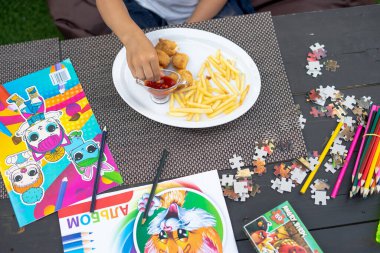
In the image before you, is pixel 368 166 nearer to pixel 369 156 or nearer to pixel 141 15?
pixel 369 156

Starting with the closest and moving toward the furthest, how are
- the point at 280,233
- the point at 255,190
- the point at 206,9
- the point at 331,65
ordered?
the point at 280,233, the point at 255,190, the point at 331,65, the point at 206,9

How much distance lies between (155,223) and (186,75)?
0.51 meters

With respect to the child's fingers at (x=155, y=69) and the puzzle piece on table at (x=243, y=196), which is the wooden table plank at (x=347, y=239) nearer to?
the puzzle piece on table at (x=243, y=196)

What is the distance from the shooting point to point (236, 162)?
1267 millimetres

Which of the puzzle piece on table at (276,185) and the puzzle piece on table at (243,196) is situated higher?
the puzzle piece on table at (276,185)

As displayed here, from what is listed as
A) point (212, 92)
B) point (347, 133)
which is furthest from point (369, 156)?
point (212, 92)

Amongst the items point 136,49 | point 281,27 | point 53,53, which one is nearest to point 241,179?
point 136,49

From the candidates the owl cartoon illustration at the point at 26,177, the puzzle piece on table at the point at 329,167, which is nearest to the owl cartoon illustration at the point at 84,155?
the owl cartoon illustration at the point at 26,177

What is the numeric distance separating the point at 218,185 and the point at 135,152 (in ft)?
0.96

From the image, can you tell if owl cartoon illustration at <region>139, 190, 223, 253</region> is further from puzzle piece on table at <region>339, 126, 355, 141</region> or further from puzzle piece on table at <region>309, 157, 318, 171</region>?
puzzle piece on table at <region>339, 126, 355, 141</region>

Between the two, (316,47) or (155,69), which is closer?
(155,69)

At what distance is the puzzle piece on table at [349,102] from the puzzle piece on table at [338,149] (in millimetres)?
160

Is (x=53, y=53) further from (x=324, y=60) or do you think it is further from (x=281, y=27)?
(x=324, y=60)

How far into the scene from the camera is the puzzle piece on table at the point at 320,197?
122cm
